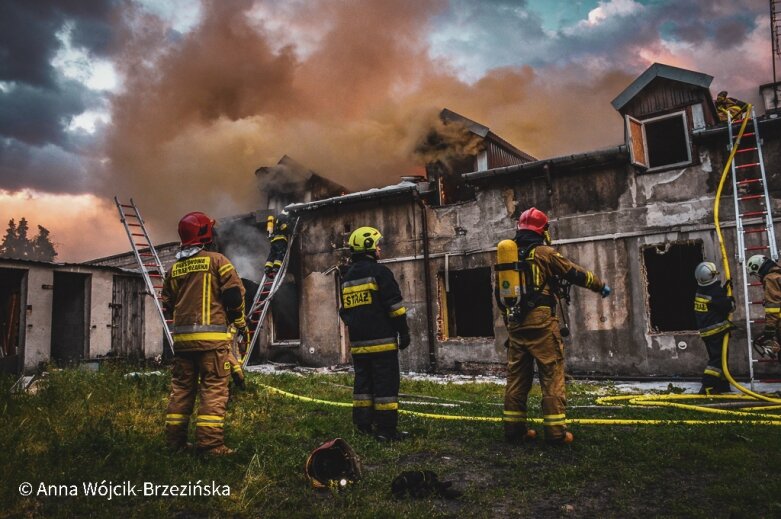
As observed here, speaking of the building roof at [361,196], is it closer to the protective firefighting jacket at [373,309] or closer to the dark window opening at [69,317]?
the dark window opening at [69,317]

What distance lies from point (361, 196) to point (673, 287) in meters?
7.99

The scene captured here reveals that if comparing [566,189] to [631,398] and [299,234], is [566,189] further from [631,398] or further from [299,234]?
[299,234]

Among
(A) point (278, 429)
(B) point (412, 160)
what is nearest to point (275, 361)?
(B) point (412, 160)

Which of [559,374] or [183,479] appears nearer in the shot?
[183,479]

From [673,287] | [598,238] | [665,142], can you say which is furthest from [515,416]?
[673,287]

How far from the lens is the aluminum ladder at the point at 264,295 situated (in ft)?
42.4

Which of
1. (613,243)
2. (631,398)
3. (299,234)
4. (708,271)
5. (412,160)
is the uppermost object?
(412,160)

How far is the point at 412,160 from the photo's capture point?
1528 cm

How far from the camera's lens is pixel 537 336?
14.3 feet

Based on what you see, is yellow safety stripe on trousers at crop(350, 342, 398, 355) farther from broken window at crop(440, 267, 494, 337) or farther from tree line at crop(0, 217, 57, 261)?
tree line at crop(0, 217, 57, 261)

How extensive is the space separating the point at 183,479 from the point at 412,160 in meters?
13.0

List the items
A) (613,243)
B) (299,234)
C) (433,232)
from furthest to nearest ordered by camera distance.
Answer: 1. (299,234)
2. (433,232)
3. (613,243)

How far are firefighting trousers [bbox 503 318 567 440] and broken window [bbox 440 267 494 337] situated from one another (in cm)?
762

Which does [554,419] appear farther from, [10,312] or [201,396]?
[10,312]
